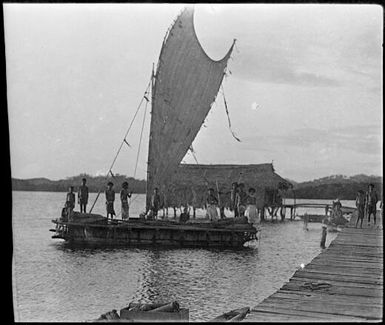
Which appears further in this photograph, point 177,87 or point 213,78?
point 177,87

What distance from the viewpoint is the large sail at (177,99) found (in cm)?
367

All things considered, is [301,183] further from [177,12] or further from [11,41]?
[11,41]

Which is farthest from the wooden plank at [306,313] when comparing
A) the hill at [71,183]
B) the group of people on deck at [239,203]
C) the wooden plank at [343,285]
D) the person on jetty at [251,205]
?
the person on jetty at [251,205]

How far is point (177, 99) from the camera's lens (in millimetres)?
4387

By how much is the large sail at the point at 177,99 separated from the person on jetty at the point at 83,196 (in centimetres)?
45

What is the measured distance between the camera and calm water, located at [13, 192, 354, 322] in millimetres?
3385

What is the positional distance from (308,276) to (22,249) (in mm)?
1715

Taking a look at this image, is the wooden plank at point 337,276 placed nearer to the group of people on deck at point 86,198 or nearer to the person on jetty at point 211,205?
the person on jetty at point 211,205

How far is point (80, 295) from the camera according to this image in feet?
12.0

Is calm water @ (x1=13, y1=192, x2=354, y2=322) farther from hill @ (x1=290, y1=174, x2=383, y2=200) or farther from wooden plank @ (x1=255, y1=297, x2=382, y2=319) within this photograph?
wooden plank @ (x1=255, y1=297, x2=382, y2=319)

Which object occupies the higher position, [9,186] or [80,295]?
[9,186]

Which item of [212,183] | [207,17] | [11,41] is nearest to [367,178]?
[212,183]

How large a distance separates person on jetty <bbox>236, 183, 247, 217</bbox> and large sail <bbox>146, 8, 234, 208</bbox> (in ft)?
1.61

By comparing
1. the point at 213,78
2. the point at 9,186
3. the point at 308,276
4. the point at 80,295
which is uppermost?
the point at 213,78
